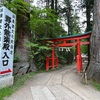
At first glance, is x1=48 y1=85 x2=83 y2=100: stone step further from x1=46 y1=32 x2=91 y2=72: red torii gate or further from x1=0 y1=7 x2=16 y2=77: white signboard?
x1=46 y1=32 x2=91 y2=72: red torii gate

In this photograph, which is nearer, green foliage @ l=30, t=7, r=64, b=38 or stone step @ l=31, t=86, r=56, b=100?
stone step @ l=31, t=86, r=56, b=100

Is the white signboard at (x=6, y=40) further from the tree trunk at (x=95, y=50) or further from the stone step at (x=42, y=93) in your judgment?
the tree trunk at (x=95, y=50)

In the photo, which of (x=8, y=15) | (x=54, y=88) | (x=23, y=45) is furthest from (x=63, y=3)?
(x=54, y=88)

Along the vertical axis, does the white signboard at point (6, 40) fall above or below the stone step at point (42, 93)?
above

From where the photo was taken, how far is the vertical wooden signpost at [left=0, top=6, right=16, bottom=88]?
6297 millimetres

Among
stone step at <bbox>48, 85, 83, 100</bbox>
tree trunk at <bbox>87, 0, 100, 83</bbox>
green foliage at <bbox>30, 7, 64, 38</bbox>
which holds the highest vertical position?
green foliage at <bbox>30, 7, 64, 38</bbox>

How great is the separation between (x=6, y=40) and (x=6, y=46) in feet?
0.87

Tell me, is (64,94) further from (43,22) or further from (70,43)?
(43,22)

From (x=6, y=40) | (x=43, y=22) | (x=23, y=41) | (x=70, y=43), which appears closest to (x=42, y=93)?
(x=6, y=40)

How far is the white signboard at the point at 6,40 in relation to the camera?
6305mm

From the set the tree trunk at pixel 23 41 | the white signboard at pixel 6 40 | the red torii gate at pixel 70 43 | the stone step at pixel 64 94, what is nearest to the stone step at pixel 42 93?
the stone step at pixel 64 94

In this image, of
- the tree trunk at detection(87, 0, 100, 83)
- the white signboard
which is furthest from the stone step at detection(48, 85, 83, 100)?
the white signboard

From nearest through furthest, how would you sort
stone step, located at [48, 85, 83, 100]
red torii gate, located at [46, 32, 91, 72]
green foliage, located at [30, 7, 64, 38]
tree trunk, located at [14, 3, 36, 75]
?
1. stone step, located at [48, 85, 83, 100]
2. tree trunk, located at [14, 3, 36, 75]
3. red torii gate, located at [46, 32, 91, 72]
4. green foliage, located at [30, 7, 64, 38]

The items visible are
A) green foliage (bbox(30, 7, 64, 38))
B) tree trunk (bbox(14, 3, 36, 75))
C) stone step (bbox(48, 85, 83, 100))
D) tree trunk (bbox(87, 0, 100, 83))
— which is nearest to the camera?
stone step (bbox(48, 85, 83, 100))
